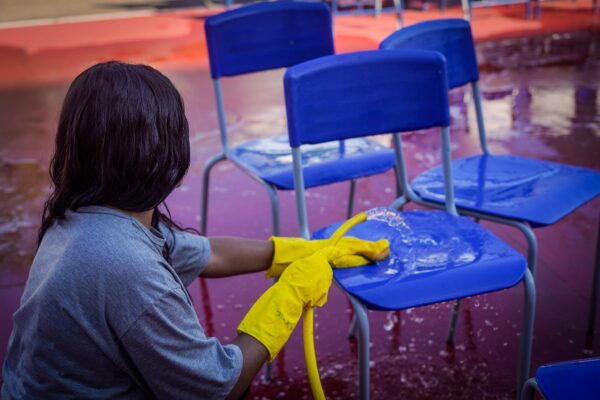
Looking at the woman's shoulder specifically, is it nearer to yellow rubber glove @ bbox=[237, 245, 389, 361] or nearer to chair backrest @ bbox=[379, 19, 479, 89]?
yellow rubber glove @ bbox=[237, 245, 389, 361]

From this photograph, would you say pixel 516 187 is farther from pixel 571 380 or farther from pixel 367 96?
pixel 571 380

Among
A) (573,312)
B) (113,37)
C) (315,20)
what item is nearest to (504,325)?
(573,312)

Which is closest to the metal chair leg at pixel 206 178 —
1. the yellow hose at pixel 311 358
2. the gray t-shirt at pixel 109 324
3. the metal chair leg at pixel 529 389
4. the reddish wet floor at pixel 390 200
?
the reddish wet floor at pixel 390 200

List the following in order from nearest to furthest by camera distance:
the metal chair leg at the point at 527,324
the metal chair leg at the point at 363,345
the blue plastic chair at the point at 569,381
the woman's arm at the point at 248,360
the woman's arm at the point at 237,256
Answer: the blue plastic chair at the point at 569,381 → the woman's arm at the point at 248,360 → the metal chair leg at the point at 363,345 → the metal chair leg at the point at 527,324 → the woman's arm at the point at 237,256

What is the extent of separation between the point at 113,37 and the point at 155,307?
21.0ft

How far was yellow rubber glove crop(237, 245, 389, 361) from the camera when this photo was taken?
51.4 inches

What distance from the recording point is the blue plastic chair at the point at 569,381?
37.4 inches

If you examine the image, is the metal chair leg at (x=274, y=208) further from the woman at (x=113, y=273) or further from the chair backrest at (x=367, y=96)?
the woman at (x=113, y=273)

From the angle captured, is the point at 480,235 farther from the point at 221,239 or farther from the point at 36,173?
the point at 36,173

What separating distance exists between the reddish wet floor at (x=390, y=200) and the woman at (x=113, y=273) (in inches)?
32.6

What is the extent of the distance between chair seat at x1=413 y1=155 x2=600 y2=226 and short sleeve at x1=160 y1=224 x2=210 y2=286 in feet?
2.22

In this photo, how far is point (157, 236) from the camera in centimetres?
127

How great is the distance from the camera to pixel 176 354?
1121 mm

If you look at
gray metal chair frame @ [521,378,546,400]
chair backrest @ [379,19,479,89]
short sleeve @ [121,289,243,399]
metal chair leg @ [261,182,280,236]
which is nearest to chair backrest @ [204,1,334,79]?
chair backrest @ [379,19,479,89]
